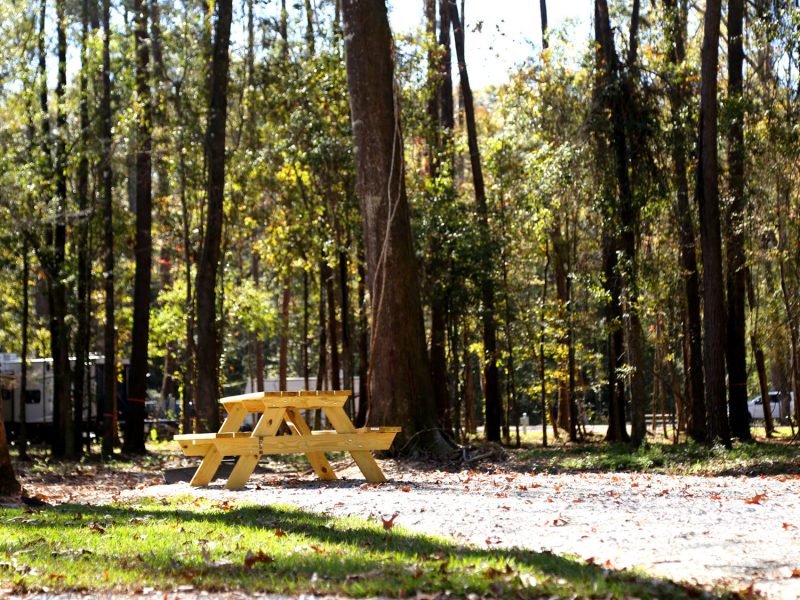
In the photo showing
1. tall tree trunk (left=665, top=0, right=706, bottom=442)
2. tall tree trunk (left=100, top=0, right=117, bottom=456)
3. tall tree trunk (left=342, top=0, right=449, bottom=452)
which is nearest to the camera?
tall tree trunk (left=342, top=0, right=449, bottom=452)

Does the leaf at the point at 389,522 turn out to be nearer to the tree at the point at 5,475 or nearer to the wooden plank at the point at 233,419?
the wooden plank at the point at 233,419

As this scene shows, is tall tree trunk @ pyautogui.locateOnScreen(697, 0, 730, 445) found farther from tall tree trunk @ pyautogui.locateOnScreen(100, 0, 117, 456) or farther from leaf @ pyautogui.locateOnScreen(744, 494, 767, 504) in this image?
tall tree trunk @ pyautogui.locateOnScreen(100, 0, 117, 456)

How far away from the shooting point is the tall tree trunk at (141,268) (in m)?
24.5

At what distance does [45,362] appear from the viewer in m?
33.9

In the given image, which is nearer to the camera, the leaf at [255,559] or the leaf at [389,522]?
the leaf at [255,559]

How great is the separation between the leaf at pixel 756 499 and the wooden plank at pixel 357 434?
3.98 m

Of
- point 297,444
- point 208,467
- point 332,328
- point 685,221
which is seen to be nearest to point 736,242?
point 685,221

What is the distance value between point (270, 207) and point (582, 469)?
666 inches

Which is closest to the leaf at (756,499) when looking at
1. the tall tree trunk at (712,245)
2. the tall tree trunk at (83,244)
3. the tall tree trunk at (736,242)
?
the tall tree trunk at (712,245)

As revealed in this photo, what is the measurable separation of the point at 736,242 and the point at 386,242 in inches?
383

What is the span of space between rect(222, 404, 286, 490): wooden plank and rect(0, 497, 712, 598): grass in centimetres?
311

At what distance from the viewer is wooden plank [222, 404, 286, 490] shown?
11609 mm

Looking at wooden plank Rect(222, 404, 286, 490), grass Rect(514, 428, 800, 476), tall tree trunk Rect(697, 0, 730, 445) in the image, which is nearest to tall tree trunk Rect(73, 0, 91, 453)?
grass Rect(514, 428, 800, 476)

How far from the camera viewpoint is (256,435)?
11586 millimetres
